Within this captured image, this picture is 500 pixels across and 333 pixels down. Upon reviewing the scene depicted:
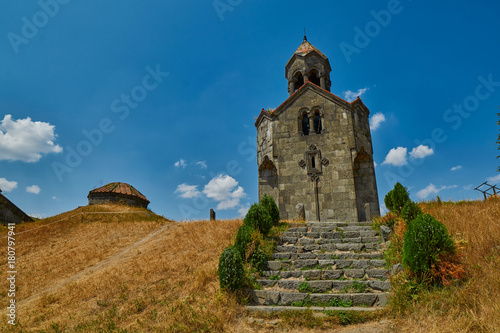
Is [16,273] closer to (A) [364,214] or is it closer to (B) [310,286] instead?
(B) [310,286]

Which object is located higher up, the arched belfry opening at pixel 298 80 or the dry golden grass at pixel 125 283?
the arched belfry opening at pixel 298 80

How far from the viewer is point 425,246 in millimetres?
5723

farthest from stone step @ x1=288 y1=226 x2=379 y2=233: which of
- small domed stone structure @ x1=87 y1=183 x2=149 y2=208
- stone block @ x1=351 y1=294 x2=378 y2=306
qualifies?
small domed stone structure @ x1=87 y1=183 x2=149 y2=208

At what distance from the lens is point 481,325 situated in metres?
4.23

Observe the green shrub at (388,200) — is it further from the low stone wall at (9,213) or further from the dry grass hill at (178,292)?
the low stone wall at (9,213)

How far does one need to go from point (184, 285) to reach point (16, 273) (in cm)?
806

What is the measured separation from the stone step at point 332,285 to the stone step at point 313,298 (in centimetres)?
38

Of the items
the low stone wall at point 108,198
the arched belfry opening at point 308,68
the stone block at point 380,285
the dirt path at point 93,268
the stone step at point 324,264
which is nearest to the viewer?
the stone block at point 380,285

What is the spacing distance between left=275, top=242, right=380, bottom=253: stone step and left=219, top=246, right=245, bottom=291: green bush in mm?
2753

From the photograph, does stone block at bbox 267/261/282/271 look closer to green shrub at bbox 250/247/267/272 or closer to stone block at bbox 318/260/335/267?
green shrub at bbox 250/247/267/272

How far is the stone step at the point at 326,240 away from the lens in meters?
9.19

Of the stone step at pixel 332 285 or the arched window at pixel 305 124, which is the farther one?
the arched window at pixel 305 124

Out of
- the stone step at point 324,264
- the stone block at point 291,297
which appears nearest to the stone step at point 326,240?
the stone step at point 324,264

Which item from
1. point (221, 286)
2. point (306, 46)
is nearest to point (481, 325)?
point (221, 286)
